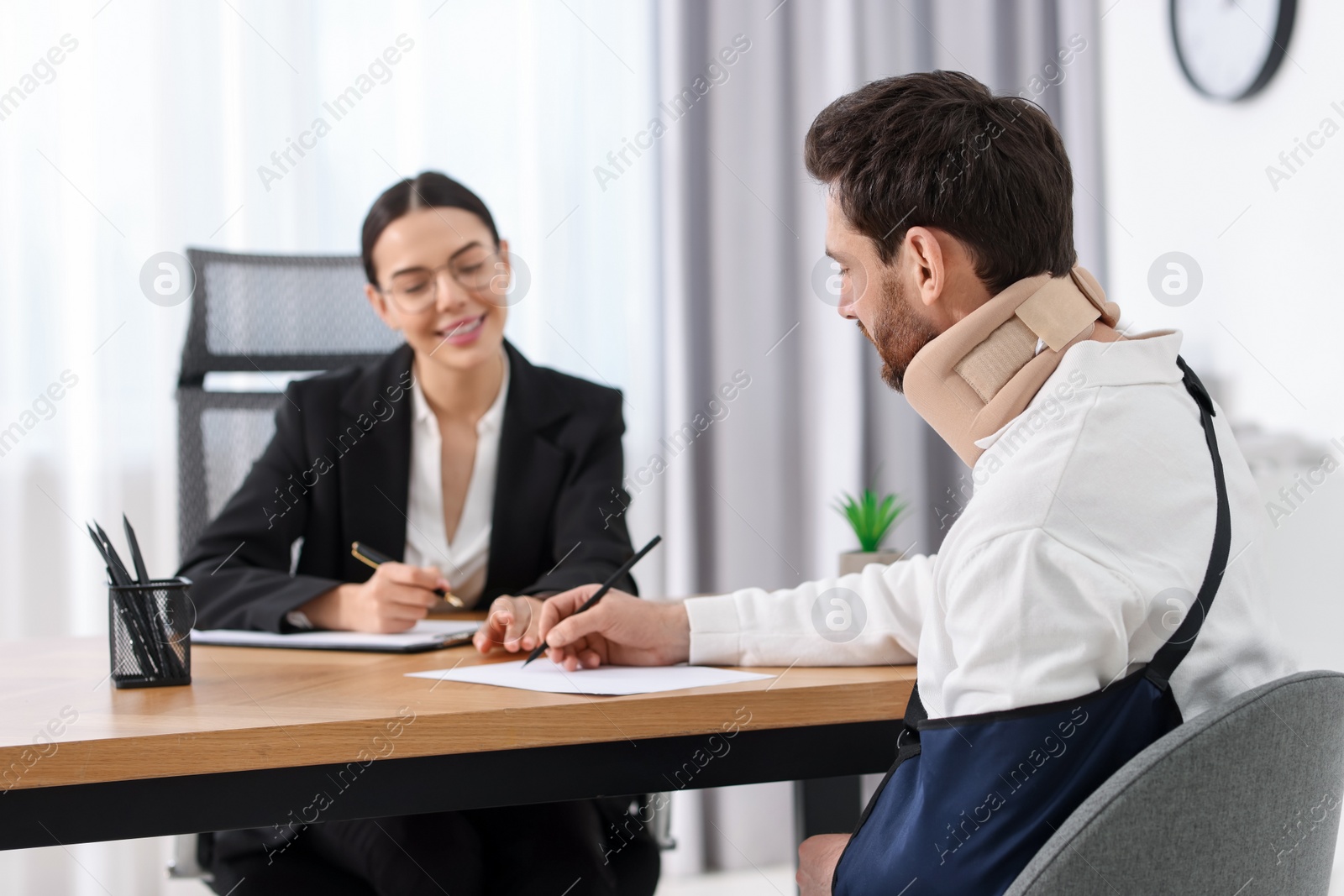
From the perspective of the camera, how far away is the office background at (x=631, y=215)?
2271mm

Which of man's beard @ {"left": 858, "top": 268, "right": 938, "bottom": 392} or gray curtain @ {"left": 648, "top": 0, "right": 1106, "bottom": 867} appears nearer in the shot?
man's beard @ {"left": 858, "top": 268, "right": 938, "bottom": 392}

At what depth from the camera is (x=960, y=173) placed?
2.78ft

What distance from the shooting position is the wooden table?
770mm

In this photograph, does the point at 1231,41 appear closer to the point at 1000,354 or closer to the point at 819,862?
the point at 1000,354

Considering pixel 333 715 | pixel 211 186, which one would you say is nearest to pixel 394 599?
pixel 333 715

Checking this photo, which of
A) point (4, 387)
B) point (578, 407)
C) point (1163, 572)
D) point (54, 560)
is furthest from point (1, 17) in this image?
point (1163, 572)

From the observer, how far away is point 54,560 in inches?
90.9

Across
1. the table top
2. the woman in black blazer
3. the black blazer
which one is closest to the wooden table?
the table top

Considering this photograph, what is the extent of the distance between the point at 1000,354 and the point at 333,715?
60 centimetres

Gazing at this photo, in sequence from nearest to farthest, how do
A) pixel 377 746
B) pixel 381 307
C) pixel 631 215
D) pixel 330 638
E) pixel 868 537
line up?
pixel 377 746, pixel 330 638, pixel 868 537, pixel 381 307, pixel 631 215

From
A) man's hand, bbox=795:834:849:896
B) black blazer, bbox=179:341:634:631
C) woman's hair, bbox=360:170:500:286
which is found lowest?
man's hand, bbox=795:834:849:896

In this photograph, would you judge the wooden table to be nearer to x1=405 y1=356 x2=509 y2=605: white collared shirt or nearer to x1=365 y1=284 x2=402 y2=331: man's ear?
x1=405 y1=356 x2=509 y2=605: white collared shirt

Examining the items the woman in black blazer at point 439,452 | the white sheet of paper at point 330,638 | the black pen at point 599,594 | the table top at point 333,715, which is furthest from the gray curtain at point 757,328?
the table top at point 333,715

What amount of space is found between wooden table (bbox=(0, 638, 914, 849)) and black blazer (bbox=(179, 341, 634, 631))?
24.5 inches
